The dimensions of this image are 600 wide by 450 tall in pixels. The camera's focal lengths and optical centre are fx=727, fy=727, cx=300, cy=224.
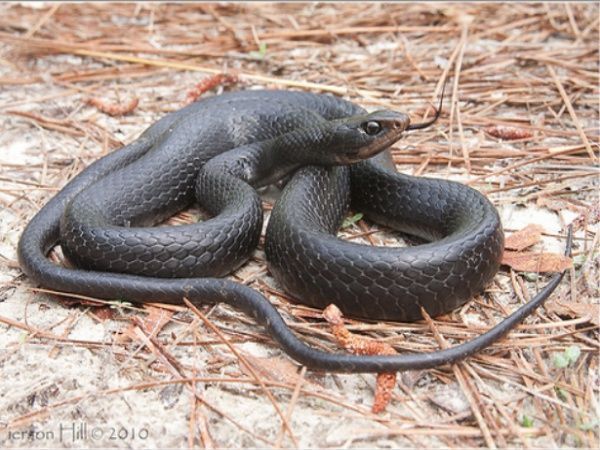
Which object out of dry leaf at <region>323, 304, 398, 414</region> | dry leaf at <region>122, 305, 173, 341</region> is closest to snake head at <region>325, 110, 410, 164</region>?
dry leaf at <region>323, 304, 398, 414</region>

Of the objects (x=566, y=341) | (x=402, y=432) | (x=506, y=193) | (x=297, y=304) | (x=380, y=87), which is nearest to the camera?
(x=402, y=432)

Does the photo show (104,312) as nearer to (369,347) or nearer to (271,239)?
(271,239)

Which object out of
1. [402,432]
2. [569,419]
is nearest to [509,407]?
[569,419]

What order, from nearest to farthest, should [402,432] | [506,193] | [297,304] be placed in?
[402,432], [297,304], [506,193]

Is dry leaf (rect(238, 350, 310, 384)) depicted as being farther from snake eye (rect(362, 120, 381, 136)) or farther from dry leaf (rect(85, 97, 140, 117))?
dry leaf (rect(85, 97, 140, 117))

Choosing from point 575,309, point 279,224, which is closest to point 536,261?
point 575,309

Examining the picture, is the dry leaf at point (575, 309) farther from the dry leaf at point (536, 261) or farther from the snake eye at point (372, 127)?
the snake eye at point (372, 127)

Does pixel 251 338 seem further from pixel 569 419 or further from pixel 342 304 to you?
pixel 569 419

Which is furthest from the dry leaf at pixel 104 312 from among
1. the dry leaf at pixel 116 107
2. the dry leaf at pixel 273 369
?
the dry leaf at pixel 116 107
